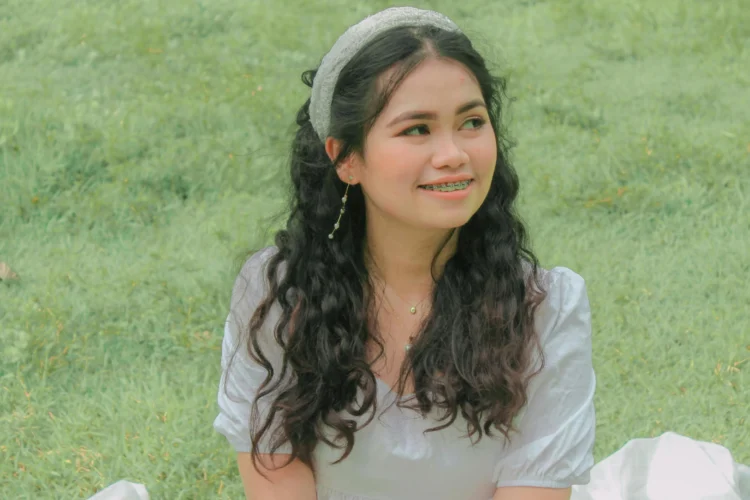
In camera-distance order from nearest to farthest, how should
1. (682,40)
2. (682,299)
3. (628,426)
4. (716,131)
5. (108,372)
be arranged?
(628,426), (108,372), (682,299), (716,131), (682,40)

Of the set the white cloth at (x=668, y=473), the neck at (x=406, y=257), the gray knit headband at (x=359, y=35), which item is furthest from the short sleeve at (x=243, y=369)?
the white cloth at (x=668, y=473)

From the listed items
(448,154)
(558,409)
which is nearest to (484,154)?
(448,154)

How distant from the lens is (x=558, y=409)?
7.98 feet

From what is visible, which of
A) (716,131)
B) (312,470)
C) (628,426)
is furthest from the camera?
(716,131)

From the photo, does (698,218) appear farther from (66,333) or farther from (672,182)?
(66,333)

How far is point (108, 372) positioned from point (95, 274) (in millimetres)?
703

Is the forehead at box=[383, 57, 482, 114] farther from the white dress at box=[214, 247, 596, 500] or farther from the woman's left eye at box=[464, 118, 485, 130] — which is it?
the white dress at box=[214, 247, 596, 500]

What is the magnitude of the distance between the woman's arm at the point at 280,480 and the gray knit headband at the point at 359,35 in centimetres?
87

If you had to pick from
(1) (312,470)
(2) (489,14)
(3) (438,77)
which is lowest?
(2) (489,14)

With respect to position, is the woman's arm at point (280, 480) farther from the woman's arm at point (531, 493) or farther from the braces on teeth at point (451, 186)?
the braces on teeth at point (451, 186)

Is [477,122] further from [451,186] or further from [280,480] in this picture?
[280,480]

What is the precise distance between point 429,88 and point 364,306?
579 millimetres

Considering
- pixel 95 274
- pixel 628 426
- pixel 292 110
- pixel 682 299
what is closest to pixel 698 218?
pixel 682 299

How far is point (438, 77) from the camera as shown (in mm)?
2273
